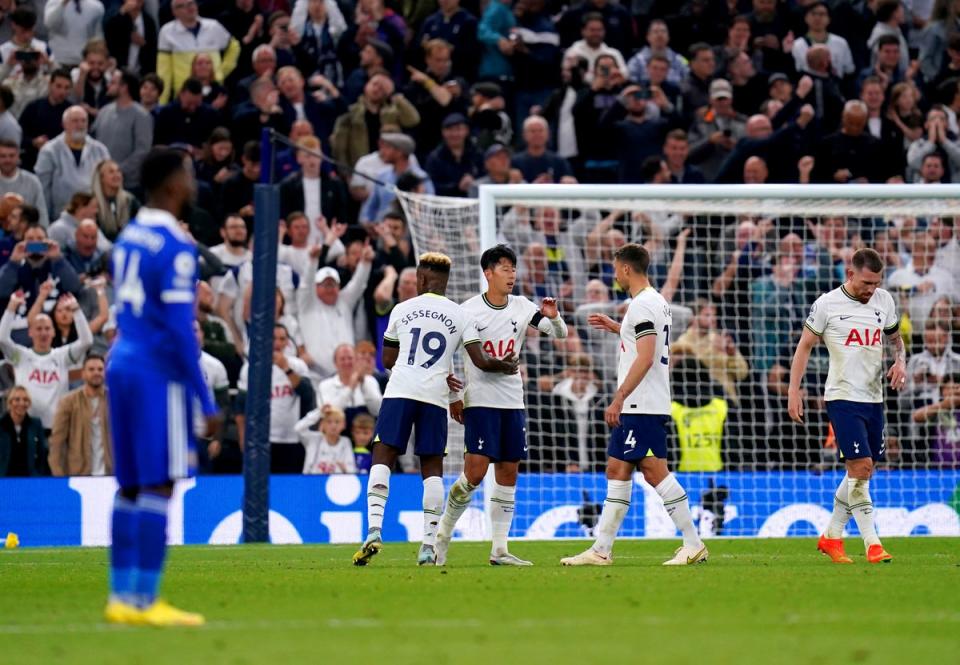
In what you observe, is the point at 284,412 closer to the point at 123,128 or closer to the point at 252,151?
the point at 252,151

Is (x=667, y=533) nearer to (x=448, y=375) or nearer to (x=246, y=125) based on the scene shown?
(x=448, y=375)

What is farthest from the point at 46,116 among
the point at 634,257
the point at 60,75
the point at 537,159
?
the point at 634,257

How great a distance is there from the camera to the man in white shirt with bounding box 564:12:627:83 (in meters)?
23.1

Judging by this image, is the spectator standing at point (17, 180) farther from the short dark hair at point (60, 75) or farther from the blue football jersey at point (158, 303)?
the blue football jersey at point (158, 303)

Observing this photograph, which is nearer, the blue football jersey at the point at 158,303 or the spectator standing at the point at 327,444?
the blue football jersey at the point at 158,303

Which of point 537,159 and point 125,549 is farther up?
point 537,159

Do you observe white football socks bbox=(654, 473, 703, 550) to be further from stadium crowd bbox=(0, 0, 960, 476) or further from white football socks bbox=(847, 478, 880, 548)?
stadium crowd bbox=(0, 0, 960, 476)

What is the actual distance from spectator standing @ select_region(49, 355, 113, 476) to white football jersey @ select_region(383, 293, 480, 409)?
21.5 ft

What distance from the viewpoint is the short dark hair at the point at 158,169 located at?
7.98 m

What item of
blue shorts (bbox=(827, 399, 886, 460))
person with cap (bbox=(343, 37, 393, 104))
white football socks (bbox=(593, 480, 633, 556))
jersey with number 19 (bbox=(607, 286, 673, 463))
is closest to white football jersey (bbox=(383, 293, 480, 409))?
jersey with number 19 (bbox=(607, 286, 673, 463))

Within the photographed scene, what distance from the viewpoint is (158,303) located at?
7781 millimetres

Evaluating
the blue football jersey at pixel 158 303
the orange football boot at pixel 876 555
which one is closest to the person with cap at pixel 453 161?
the orange football boot at pixel 876 555

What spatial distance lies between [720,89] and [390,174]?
5186 millimetres

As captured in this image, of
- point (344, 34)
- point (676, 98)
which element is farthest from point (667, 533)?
point (344, 34)
